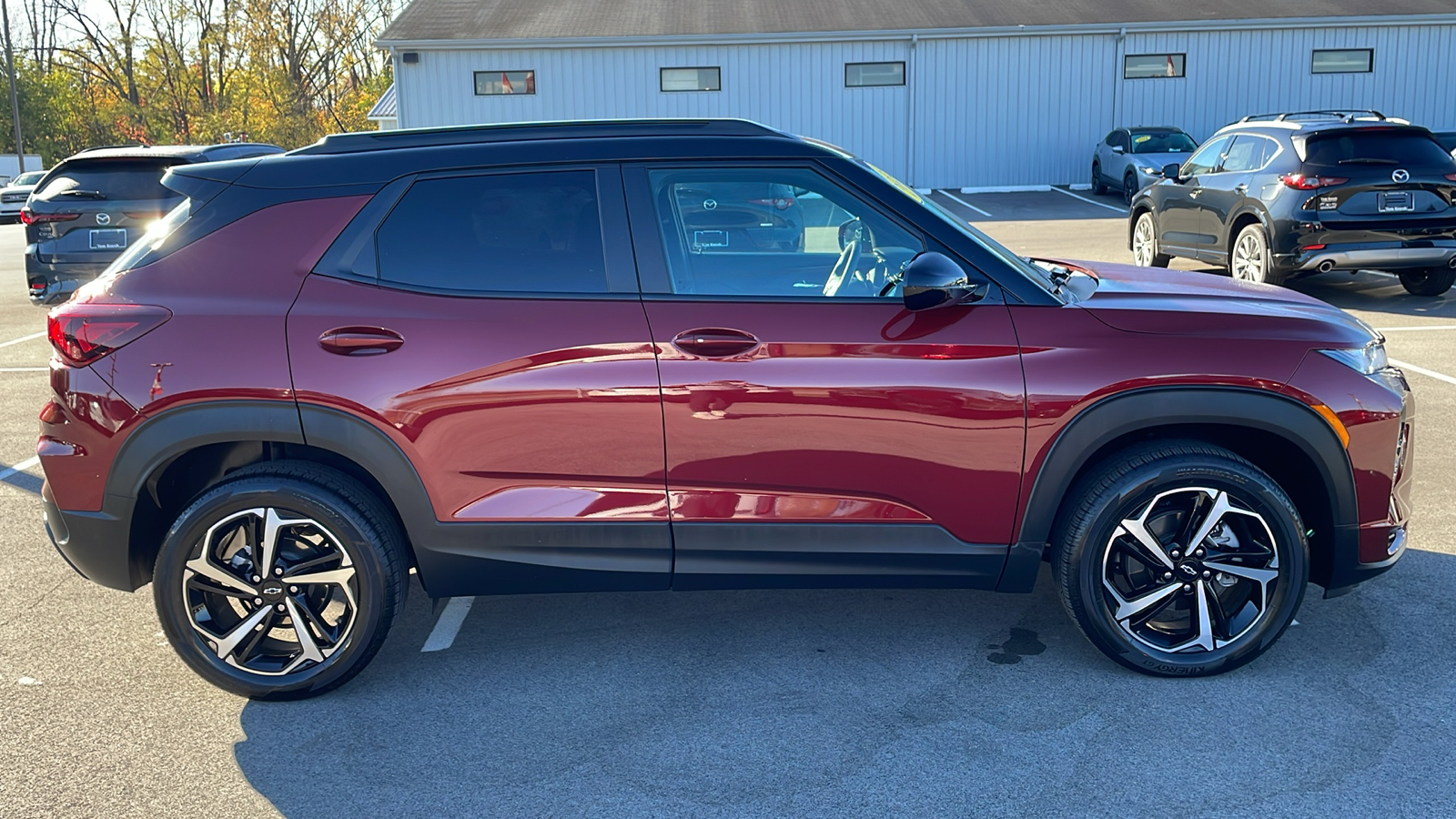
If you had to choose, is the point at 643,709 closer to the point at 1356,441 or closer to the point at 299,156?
the point at 299,156

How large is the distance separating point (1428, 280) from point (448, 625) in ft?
35.9

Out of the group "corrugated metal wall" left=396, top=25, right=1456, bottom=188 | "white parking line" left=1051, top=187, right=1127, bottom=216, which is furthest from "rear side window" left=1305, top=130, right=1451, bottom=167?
"corrugated metal wall" left=396, top=25, right=1456, bottom=188

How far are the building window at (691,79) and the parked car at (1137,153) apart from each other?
8.98 m

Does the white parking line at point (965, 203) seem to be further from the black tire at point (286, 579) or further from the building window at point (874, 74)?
the black tire at point (286, 579)

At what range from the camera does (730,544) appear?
3.75m

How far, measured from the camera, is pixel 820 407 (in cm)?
363

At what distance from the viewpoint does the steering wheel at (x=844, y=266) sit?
150 inches

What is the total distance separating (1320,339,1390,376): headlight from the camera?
3777 millimetres

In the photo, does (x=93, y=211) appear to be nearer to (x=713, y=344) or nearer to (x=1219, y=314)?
(x=713, y=344)

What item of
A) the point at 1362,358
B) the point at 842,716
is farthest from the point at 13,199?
the point at 1362,358

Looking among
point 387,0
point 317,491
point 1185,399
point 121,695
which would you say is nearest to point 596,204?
point 317,491

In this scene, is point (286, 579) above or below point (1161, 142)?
below

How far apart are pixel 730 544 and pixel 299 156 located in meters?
1.87

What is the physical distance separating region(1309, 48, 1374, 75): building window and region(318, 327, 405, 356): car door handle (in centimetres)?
2954
